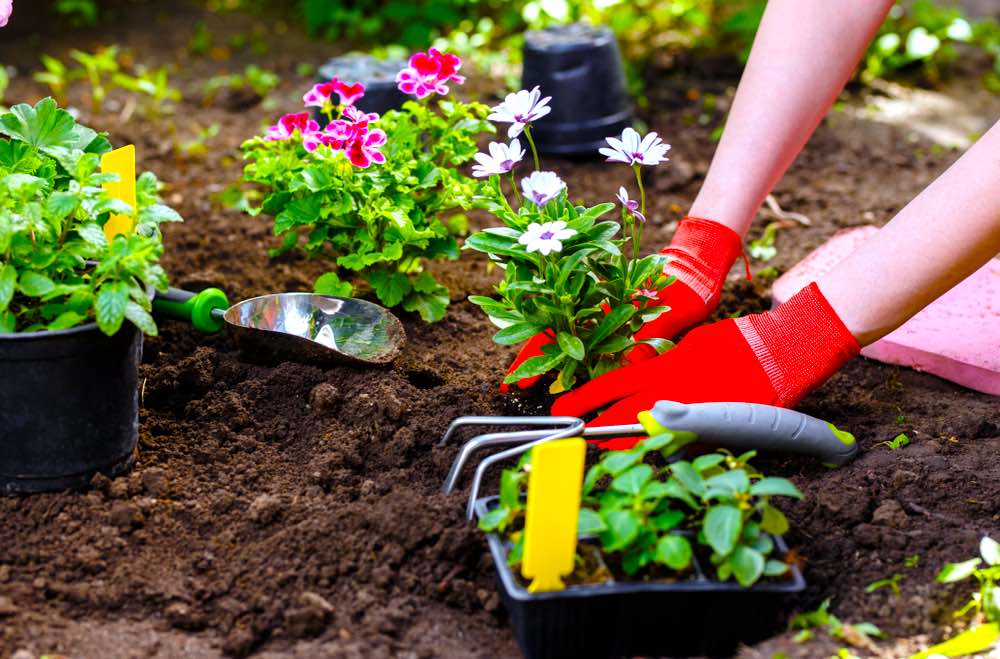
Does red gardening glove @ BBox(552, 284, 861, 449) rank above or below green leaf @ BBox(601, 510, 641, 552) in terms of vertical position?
below

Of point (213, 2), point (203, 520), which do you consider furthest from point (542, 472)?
point (213, 2)

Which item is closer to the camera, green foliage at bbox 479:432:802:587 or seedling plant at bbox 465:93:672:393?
green foliage at bbox 479:432:802:587

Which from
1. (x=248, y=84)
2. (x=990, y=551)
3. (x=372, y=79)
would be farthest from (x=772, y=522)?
(x=248, y=84)

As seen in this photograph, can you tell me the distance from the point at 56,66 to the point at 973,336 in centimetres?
288

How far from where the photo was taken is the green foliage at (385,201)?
2068 mm

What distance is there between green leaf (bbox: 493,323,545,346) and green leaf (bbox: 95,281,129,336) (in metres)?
0.62

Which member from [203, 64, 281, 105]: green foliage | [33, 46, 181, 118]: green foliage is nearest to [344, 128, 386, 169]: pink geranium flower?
[33, 46, 181, 118]: green foliage

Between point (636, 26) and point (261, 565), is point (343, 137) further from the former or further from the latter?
point (636, 26)

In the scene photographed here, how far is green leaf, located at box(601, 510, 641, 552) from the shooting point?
1342 millimetres

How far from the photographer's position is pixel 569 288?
180 centimetres

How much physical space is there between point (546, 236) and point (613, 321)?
0.81 feet

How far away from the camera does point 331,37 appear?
4.27 metres

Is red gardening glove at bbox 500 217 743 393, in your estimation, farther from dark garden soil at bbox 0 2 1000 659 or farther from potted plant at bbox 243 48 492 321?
potted plant at bbox 243 48 492 321

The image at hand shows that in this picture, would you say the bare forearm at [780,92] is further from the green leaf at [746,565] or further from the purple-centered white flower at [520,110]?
the green leaf at [746,565]
